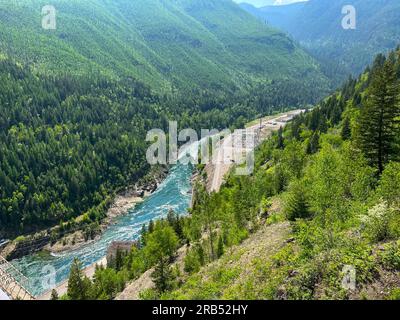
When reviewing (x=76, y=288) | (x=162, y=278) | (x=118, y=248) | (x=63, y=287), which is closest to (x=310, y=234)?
(x=162, y=278)

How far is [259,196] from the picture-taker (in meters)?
64.4

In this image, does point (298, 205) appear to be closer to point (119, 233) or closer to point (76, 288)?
point (76, 288)

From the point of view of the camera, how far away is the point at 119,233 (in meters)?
118

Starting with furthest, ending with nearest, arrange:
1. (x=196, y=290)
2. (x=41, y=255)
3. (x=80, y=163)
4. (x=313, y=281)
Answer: (x=80, y=163) < (x=41, y=255) < (x=196, y=290) < (x=313, y=281)

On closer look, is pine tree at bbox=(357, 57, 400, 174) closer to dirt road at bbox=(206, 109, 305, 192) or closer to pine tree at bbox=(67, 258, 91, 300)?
pine tree at bbox=(67, 258, 91, 300)

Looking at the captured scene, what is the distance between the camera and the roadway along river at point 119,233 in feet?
325

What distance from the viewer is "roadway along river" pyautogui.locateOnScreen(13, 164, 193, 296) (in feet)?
325

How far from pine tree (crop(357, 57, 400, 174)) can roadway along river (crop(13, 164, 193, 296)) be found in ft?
267

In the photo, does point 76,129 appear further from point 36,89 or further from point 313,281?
point 313,281

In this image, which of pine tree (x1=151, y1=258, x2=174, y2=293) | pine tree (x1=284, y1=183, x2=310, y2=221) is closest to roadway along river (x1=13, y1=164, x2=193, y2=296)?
pine tree (x1=151, y1=258, x2=174, y2=293)

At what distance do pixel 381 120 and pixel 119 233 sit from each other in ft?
306
